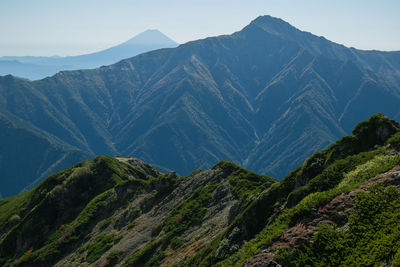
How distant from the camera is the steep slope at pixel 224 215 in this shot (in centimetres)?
1961

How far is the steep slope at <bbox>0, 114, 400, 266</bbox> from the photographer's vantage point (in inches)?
772

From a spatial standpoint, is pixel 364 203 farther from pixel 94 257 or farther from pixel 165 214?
pixel 94 257

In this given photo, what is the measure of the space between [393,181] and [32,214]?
226ft

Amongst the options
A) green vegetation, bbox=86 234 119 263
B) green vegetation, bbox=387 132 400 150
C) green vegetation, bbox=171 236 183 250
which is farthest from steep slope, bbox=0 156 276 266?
green vegetation, bbox=387 132 400 150

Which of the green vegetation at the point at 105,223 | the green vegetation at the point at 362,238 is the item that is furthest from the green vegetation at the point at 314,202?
the green vegetation at the point at 105,223

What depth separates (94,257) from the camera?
52719 mm

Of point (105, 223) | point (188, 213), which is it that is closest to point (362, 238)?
point (188, 213)

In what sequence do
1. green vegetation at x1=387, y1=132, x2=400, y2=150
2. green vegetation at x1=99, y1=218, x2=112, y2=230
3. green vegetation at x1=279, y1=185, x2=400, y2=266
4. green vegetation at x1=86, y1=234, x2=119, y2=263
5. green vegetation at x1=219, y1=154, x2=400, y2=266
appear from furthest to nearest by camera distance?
green vegetation at x1=99, y1=218, x2=112, y2=230, green vegetation at x1=86, y1=234, x2=119, y2=263, green vegetation at x1=387, y1=132, x2=400, y2=150, green vegetation at x1=219, y1=154, x2=400, y2=266, green vegetation at x1=279, y1=185, x2=400, y2=266

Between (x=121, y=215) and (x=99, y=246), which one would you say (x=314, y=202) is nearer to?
(x=99, y=246)

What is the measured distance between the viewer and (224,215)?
1761 inches

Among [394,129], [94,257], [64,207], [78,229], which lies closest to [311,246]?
[394,129]

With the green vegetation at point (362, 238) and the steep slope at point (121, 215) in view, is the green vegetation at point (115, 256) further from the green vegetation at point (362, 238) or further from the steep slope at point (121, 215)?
the green vegetation at point (362, 238)

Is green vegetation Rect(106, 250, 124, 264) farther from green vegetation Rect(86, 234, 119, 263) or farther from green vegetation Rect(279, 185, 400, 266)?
green vegetation Rect(279, 185, 400, 266)

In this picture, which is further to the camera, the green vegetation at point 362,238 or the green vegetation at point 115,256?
the green vegetation at point 115,256
